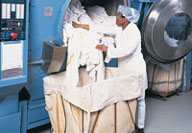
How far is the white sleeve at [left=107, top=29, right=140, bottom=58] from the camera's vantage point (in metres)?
2.59

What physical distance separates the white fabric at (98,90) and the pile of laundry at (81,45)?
0.20 metres

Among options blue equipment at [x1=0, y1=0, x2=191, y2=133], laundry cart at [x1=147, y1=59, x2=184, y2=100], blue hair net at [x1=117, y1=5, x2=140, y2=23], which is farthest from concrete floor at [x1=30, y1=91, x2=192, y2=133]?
blue hair net at [x1=117, y1=5, x2=140, y2=23]

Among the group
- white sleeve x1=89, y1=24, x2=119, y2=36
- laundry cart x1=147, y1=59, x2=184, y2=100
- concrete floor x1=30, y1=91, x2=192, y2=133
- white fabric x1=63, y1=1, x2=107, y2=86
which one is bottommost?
concrete floor x1=30, y1=91, x2=192, y2=133

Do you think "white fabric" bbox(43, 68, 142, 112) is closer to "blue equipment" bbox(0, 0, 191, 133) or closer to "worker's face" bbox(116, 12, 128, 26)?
"blue equipment" bbox(0, 0, 191, 133)

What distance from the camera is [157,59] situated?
328cm

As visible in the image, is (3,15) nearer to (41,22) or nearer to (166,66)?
(41,22)

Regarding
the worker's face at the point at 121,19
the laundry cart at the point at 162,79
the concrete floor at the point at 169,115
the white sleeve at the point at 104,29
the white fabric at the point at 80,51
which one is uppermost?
the worker's face at the point at 121,19

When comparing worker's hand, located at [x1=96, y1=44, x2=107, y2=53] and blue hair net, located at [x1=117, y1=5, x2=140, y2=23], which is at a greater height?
blue hair net, located at [x1=117, y1=5, x2=140, y2=23]

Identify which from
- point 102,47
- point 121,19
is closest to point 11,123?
point 102,47

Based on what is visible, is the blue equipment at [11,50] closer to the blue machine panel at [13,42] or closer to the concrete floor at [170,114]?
the blue machine panel at [13,42]

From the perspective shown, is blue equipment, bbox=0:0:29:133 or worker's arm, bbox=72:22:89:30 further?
worker's arm, bbox=72:22:89:30

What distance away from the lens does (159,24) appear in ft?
9.97

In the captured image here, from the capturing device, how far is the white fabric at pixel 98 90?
6.68 ft

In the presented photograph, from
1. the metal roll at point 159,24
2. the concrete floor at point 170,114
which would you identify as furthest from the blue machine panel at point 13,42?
the concrete floor at point 170,114
